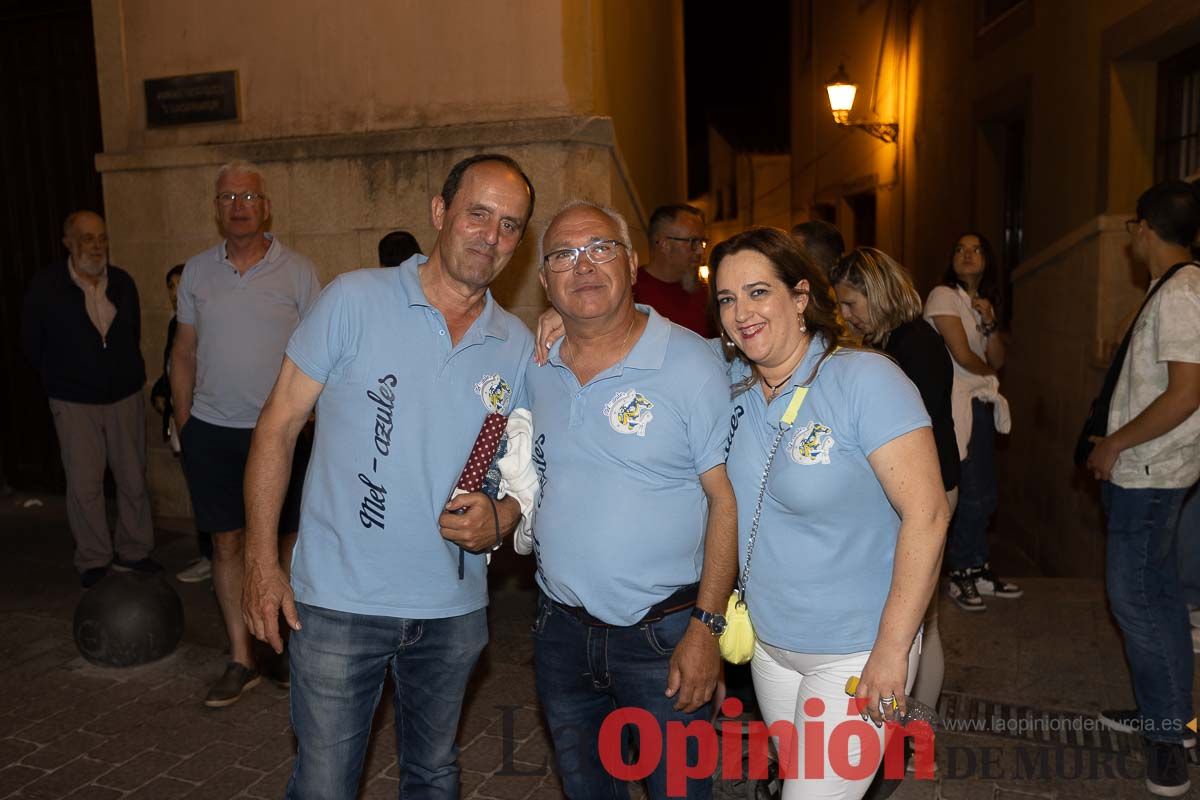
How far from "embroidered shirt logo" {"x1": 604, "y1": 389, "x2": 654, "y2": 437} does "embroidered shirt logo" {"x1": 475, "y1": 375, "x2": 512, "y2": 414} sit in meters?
0.40

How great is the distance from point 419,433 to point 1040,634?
164 inches

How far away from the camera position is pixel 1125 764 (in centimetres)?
392

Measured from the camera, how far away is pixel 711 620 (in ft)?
8.55

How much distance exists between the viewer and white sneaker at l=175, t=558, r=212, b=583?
642 cm

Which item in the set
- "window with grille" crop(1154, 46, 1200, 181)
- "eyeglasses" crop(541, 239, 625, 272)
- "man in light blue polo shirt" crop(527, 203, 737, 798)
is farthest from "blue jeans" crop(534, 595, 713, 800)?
"window with grille" crop(1154, 46, 1200, 181)

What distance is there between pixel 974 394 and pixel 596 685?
375 centimetres

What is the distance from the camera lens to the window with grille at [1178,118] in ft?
24.5

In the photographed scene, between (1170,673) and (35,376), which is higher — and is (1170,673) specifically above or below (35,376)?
below

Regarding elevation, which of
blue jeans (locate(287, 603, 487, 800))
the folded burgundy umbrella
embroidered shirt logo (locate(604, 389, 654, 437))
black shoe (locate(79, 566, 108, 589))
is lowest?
black shoe (locate(79, 566, 108, 589))

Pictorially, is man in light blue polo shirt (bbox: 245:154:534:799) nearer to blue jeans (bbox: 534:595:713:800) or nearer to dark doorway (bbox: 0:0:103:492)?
blue jeans (bbox: 534:595:713:800)

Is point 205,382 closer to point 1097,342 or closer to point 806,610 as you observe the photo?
point 806,610

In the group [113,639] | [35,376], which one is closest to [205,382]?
[113,639]

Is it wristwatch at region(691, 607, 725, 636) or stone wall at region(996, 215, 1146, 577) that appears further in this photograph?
stone wall at region(996, 215, 1146, 577)

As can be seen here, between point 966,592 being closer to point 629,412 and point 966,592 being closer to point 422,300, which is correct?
point 629,412
